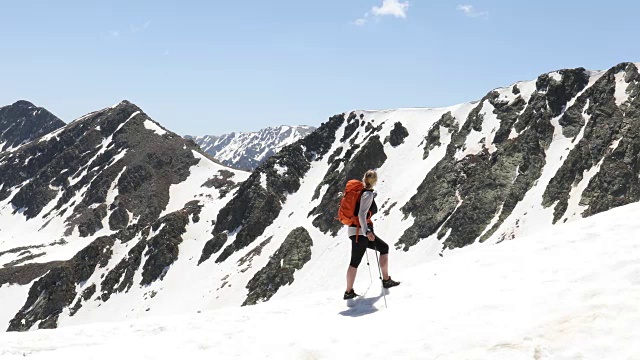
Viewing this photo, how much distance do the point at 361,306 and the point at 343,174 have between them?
9505cm

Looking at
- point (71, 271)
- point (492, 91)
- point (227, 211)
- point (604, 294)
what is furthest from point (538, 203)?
point (71, 271)

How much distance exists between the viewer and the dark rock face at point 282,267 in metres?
81.6

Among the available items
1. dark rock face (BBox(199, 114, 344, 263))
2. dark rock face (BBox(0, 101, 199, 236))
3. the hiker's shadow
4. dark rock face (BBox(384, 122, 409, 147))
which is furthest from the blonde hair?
dark rock face (BBox(0, 101, 199, 236))

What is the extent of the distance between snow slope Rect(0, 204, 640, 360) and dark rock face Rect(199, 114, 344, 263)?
3635 inches

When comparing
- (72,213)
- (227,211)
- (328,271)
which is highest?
(72,213)

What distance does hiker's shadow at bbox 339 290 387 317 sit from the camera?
37.6 feet

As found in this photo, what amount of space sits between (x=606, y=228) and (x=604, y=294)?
4.98 m

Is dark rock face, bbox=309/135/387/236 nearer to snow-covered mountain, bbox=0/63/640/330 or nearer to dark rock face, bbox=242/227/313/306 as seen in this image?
snow-covered mountain, bbox=0/63/640/330

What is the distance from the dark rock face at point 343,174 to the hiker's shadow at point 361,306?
81.1 meters

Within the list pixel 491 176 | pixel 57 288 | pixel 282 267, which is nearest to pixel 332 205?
pixel 282 267

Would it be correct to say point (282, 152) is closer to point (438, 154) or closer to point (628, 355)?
point (438, 154)

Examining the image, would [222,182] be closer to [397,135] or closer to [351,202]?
[397,135]

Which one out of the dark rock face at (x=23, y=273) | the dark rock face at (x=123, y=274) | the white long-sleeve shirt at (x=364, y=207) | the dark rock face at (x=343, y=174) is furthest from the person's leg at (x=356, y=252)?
the dark rock face at (x=23, y=273)

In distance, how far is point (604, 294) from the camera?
8969 mm
